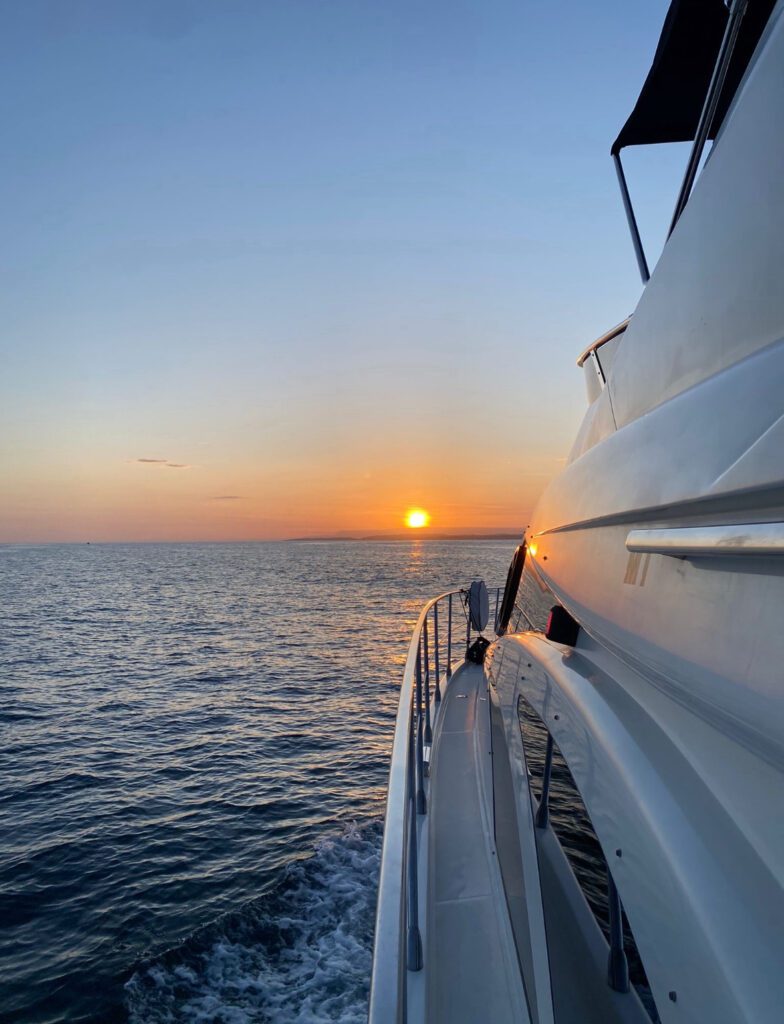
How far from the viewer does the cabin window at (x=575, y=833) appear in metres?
4.50

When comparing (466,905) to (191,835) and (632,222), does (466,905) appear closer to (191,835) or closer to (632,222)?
(632,222)

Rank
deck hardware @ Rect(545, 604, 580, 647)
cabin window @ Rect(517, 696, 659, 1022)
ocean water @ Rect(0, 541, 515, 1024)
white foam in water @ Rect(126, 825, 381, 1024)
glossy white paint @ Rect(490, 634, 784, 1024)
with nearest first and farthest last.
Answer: glossy white paint @ Rect(490, 634, 784, 1024), deck hardware @ Rect(545, 604, 580, 647), cabin window @ Rect(517, 696, 659, 1022), white foam in water @ Rect(126, 825, 381, 1024), ocean water @ Rect(0, 541, 515, 1024)

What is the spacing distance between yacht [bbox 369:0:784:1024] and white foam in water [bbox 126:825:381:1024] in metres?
3.26

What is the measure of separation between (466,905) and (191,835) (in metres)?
7.00

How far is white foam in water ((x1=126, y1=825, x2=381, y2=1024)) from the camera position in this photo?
225 inches

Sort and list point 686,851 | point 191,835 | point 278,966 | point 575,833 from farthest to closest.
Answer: point 191,835
point 575,833
point 278,966
point 686,851

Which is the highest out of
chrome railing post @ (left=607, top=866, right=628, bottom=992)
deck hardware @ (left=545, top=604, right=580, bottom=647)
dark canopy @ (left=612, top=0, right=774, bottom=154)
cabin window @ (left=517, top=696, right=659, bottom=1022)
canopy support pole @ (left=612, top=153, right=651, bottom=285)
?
dark canopy @ (left=612, top=0, right=774, bottom=154)

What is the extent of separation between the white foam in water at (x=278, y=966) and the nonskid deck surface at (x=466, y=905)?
248 cm

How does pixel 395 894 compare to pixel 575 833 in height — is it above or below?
above

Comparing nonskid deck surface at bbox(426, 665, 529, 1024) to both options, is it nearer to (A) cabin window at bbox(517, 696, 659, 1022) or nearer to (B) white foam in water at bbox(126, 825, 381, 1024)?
(A) cabin window at bbox(517, 696, 659, 1022)

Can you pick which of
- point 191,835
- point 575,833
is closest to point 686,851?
point 575,833

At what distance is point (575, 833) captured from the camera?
7.08 meters

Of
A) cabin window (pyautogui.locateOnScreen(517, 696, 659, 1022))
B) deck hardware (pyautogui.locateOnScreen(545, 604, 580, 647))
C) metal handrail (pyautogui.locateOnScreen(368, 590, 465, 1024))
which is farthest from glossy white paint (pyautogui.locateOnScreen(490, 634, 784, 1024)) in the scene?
cabin window (pyautogui.locateOnScreen(517, 696, 659, 1022))

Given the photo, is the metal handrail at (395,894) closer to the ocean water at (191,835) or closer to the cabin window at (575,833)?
the cabin window at (575,833)
